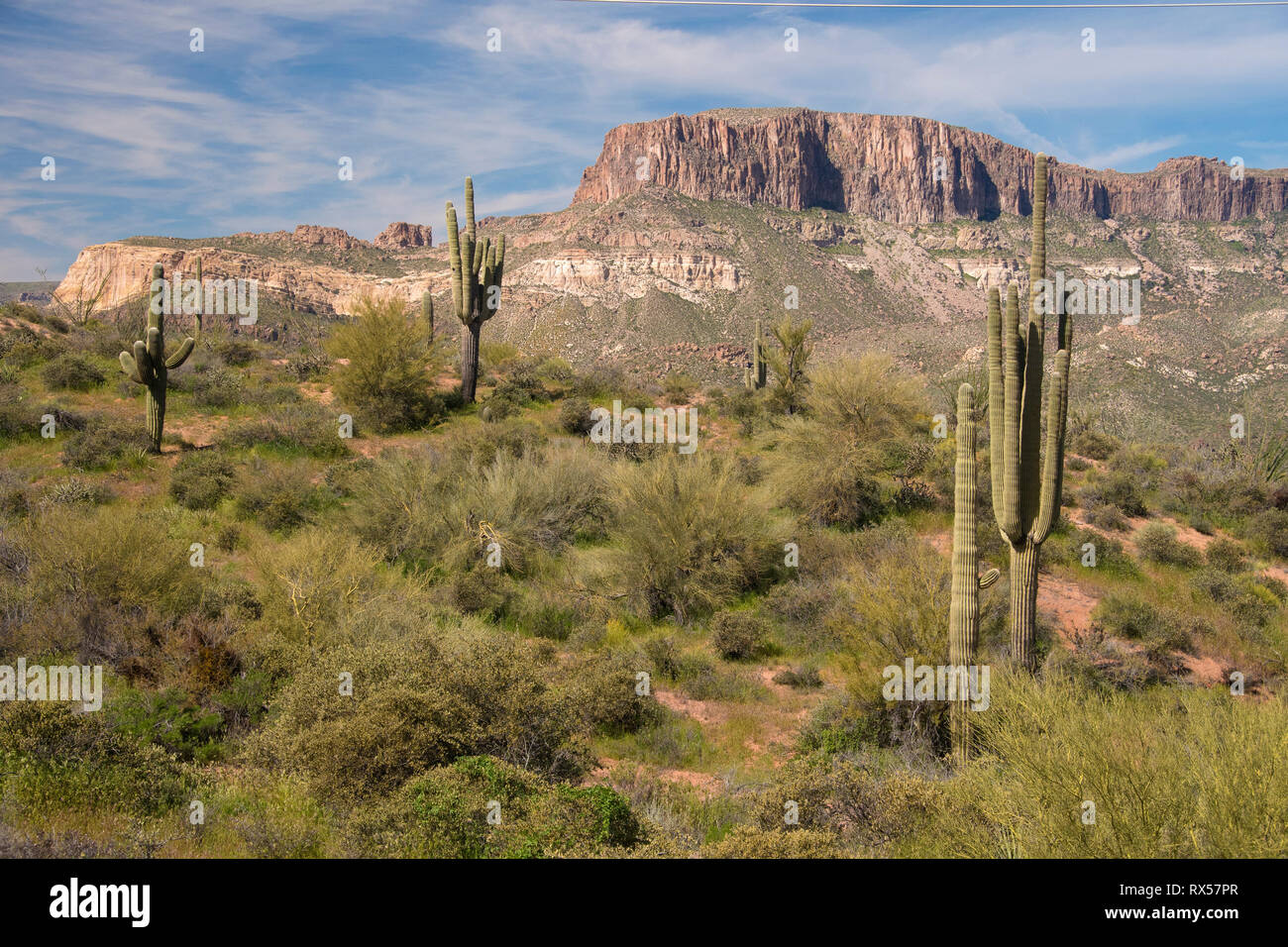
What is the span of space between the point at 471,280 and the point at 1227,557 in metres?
19.3

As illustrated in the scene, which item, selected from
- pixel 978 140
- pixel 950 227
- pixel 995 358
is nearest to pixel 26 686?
pixel 995 358

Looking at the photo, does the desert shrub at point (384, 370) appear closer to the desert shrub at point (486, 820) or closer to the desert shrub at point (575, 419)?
the desert shrub at point (575, 419)

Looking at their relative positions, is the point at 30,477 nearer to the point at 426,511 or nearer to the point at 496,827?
the point at 426,511

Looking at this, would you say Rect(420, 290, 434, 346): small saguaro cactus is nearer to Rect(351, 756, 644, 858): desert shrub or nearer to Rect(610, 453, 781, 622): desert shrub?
Rect(610, 453, 781, 622): desert shrub

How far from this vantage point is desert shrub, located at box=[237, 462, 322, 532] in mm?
14125

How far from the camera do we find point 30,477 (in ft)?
46.0

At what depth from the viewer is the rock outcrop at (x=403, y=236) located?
109m

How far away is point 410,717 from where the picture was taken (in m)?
5.94

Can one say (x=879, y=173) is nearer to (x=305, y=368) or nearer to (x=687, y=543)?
(x=305, y=368)

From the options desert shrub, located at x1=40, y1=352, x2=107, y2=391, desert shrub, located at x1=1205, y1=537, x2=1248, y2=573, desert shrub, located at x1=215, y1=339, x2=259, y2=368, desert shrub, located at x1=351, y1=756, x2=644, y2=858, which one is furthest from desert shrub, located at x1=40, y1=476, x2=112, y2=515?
desert shrub, located at x1=1205, y1=537, x2=1248, y2=573

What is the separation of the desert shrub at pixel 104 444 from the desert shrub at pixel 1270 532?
24.2m

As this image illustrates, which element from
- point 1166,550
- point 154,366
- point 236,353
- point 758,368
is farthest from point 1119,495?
point 236,353

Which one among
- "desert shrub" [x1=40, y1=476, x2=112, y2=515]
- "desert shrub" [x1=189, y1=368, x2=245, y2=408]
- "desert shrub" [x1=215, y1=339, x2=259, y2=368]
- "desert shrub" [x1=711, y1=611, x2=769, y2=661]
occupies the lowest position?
"desert shrub" [x1=711, y1=611, x2=769, y2=661]

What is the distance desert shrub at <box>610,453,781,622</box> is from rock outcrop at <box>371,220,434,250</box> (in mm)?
105262
